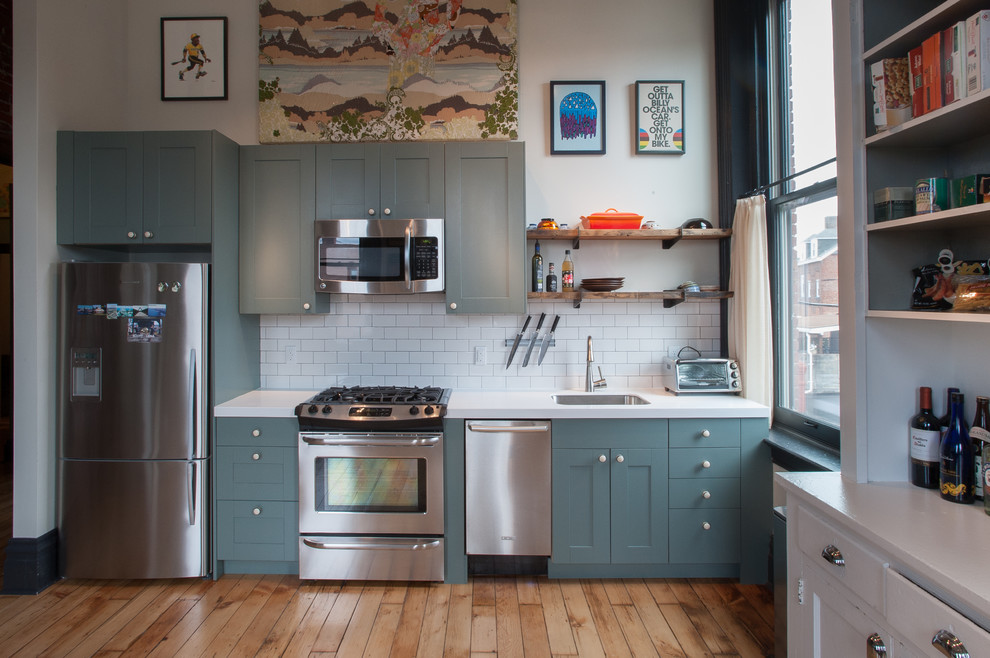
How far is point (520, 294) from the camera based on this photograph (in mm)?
3109

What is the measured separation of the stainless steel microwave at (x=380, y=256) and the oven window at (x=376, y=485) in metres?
0.93

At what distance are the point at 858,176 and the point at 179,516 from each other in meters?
3.34

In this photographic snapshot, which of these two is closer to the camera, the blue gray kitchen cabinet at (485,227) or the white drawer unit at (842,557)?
the white drawer unit at (842,557)

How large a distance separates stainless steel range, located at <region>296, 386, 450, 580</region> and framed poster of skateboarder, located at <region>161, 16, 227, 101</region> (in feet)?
7.18

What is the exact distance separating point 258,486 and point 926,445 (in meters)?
2.89

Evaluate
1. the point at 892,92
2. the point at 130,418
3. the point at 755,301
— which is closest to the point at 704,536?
the point at 755,301

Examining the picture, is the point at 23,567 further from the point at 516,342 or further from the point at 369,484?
the point at 516,342

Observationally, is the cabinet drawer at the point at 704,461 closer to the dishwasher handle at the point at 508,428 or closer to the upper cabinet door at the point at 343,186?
the dishwasher handle at the point at 508,428

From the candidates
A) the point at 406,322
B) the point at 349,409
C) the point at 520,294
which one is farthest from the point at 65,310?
the point at 520,294

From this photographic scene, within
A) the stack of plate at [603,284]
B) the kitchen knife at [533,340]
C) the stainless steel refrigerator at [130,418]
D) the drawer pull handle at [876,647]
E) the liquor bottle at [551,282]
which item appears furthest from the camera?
the kitchen knife at [533,340]

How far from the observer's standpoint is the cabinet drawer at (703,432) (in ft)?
9.19

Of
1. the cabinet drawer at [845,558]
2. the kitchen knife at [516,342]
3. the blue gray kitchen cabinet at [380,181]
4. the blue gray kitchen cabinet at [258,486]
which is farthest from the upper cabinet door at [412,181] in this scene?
the cabinet drawer at [845,558]

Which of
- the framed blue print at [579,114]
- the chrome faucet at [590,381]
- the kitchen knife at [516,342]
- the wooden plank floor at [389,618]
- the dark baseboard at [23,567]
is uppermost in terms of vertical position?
the framed blue print at [579,114]

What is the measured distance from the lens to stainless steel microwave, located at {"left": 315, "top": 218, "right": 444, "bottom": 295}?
3.06 m
